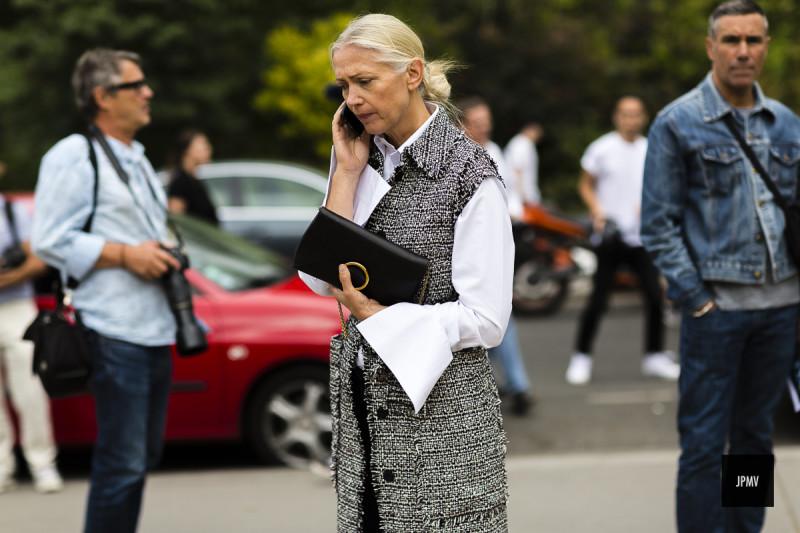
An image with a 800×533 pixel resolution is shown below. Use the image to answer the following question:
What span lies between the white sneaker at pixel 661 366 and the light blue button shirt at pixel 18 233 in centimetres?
439

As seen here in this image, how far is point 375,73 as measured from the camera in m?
2.54

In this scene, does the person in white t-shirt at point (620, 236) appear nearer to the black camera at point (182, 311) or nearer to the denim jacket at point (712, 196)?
the denim jacket at point (712, 196)

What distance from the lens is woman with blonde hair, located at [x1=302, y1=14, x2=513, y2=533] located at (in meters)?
2.53

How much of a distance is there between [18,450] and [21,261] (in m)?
1.42

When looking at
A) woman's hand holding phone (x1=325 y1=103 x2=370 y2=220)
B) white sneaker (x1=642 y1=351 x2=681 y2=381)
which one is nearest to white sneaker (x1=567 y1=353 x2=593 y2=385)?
white sneaker (x1=642 y1=351 x2=681 y2=381)

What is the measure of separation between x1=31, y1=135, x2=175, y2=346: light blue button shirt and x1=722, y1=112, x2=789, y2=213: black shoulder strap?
6.94 ft

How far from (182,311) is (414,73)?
1.58m

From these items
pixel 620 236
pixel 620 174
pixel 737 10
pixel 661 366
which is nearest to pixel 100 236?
pixel 737 10

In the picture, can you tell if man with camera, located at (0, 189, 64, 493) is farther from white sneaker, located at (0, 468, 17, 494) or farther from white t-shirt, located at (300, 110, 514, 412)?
white t-shirt, located at (300, 110, 514, 412)

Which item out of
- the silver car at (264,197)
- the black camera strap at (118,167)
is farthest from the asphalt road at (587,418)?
the silver car at (264,197)

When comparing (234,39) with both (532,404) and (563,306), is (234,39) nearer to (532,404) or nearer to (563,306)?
(563,306)

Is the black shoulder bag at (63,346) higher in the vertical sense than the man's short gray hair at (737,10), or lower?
lower

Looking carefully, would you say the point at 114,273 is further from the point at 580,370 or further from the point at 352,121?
the point at 580,370

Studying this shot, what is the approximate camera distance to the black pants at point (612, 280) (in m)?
A: 7.38
